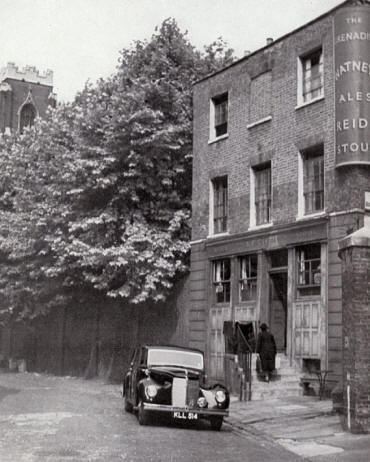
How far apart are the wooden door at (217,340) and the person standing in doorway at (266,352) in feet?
11.8

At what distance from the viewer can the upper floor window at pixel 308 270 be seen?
19.3 m

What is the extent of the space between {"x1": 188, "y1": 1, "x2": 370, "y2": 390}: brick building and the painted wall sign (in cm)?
3

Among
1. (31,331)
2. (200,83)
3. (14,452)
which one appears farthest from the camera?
(31,331)

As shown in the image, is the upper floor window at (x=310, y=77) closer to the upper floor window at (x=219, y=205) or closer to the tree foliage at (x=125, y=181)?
the upper floor window at (x=219, y=205)

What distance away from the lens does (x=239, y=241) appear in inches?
877

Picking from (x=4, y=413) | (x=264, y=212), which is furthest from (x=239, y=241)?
(x=4, y=413)

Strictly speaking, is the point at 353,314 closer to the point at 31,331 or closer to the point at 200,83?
the point at 200,83

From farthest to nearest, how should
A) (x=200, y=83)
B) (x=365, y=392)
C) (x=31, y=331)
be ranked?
(x=31, y=331) → (x=200, y=83) → (x=365, y=392)

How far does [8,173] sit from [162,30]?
11166 millimetres

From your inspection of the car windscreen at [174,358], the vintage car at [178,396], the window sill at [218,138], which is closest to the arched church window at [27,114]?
the window sill at [218,138]

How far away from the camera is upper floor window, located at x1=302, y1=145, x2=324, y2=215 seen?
19.7 meters

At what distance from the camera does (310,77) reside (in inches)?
808

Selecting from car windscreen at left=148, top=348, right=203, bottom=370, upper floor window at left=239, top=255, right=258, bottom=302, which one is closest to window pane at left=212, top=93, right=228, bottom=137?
upper floor window at left=239, top=255, right=258, bottom=302

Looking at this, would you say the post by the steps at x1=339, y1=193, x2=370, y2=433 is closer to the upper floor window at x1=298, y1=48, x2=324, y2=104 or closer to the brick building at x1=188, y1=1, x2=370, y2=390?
the brick building at x1=188, y1=1, x2=370, y2=390
